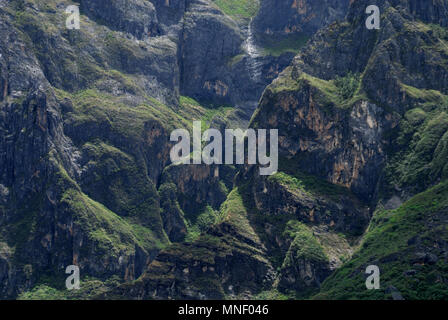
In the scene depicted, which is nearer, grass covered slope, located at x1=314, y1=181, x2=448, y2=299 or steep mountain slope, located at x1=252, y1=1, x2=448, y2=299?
grass covered slope, located at x1=314, y1=181, x2=448, y2=299

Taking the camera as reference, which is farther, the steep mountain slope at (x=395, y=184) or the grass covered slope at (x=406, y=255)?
the steep mountain slope at (x=395, y=184)

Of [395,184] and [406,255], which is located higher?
Result: [395,184]

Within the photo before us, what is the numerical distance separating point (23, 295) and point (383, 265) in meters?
64.4

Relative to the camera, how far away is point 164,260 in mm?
182250

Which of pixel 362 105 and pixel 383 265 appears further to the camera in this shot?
pixel 362 105

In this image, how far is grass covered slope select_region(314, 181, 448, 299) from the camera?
156688mm

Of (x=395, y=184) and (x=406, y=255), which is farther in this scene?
(x=395, y=184)

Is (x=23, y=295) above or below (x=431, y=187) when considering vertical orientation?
below

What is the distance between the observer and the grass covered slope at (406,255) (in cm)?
15669

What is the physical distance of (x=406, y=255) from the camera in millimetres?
164875

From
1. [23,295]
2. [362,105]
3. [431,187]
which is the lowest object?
[23,295]
